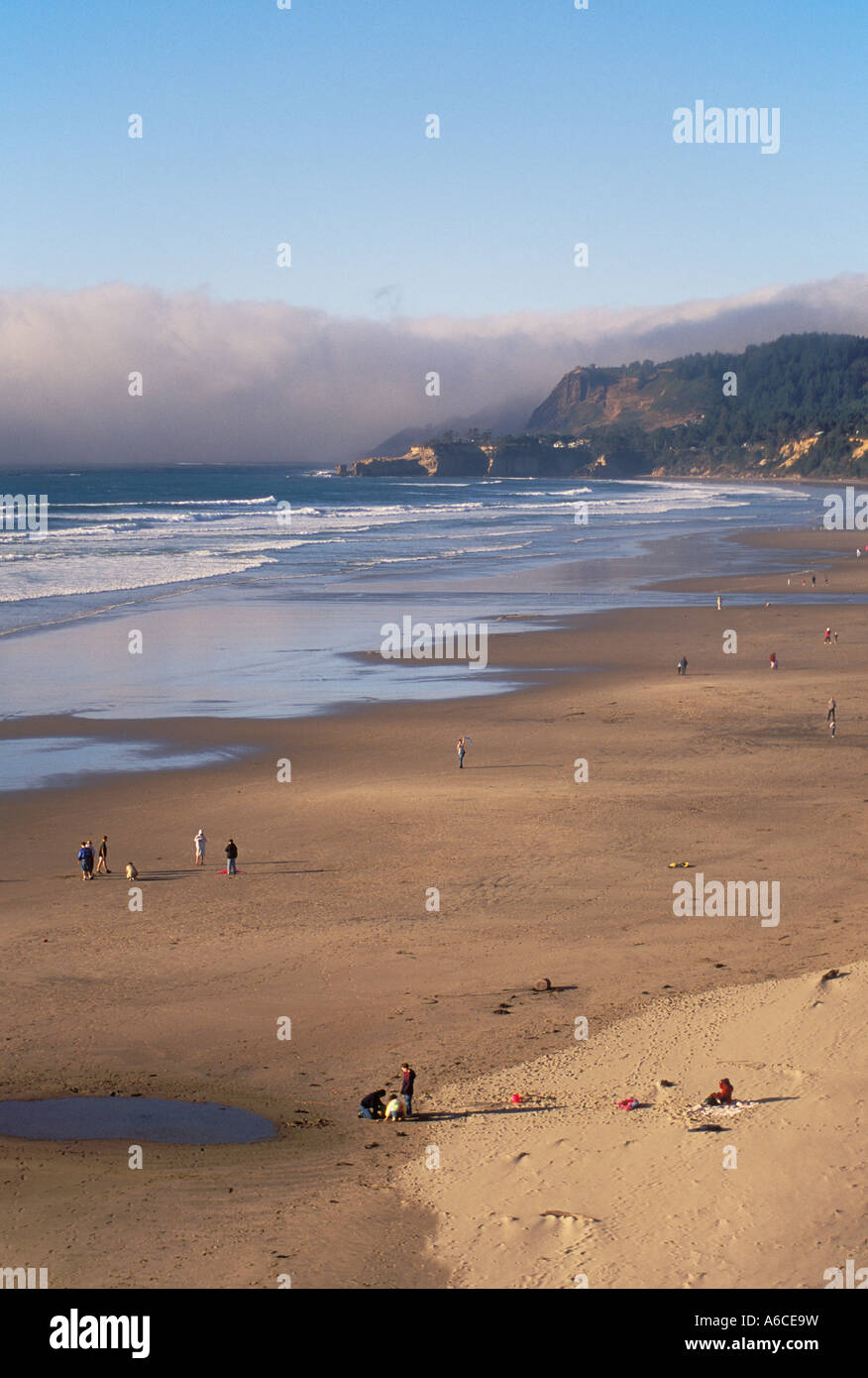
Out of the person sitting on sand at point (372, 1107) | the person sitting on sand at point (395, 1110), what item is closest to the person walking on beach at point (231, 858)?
the person sitting on sand at point (372, 1107)

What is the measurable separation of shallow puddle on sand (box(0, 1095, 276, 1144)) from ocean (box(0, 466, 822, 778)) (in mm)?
17495

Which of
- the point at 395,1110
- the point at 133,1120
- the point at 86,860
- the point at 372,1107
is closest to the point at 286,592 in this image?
the point at 86,860

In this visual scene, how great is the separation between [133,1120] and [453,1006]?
15.2ft

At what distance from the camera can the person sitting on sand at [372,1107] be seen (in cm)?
1387

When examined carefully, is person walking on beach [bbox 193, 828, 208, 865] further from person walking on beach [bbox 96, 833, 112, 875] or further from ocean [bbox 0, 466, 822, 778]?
ocean [bbox 0, 466, 822, 778]

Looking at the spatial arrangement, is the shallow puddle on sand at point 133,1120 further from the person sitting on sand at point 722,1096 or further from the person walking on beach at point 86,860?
the person walking on beach at point 86,860

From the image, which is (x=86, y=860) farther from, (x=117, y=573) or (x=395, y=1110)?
(x=117, y=573)

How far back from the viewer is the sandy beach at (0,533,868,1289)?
36.4ft

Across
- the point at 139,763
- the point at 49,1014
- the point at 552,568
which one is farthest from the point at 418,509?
the point at 49,1014

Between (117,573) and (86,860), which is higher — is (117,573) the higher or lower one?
the higher one

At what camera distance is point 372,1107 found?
1396cm

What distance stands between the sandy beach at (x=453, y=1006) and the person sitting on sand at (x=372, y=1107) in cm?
19
